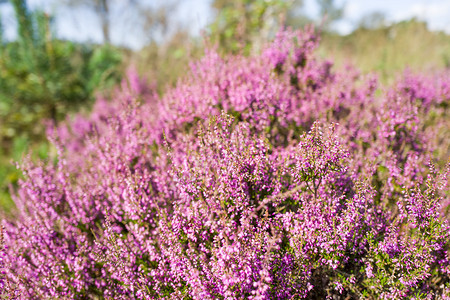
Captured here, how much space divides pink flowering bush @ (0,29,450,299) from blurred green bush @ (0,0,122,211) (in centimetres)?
397

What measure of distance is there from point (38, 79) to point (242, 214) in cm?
701

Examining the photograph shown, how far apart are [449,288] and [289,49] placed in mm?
3162

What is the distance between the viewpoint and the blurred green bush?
6.33 metres

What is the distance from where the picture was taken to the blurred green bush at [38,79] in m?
6.33

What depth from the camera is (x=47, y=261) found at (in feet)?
7.91

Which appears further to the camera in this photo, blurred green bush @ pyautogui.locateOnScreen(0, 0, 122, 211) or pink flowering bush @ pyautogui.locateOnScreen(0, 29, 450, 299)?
blurred green bush @ pyautogui.locateOnScreen(0, 0, 122, 211)

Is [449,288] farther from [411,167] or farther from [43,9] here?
[43,9]

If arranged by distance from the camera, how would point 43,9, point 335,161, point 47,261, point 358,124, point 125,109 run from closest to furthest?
point 335,161 → point 47,261 → point 125,109 → point 358,124 → point 43,9

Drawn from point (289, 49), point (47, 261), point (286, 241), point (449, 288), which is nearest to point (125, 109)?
point (47, 261)

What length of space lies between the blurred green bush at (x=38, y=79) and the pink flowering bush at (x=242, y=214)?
3.97 meters

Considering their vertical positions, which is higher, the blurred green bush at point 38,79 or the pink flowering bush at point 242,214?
the blurred green bush at point 38,79

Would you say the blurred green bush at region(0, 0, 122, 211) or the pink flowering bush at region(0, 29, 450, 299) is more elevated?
the blurred green bush at region(0, 0, 122, 211)

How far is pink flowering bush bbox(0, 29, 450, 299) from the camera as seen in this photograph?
1976 millimetres

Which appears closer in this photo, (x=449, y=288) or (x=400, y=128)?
(x=449, y=288)
